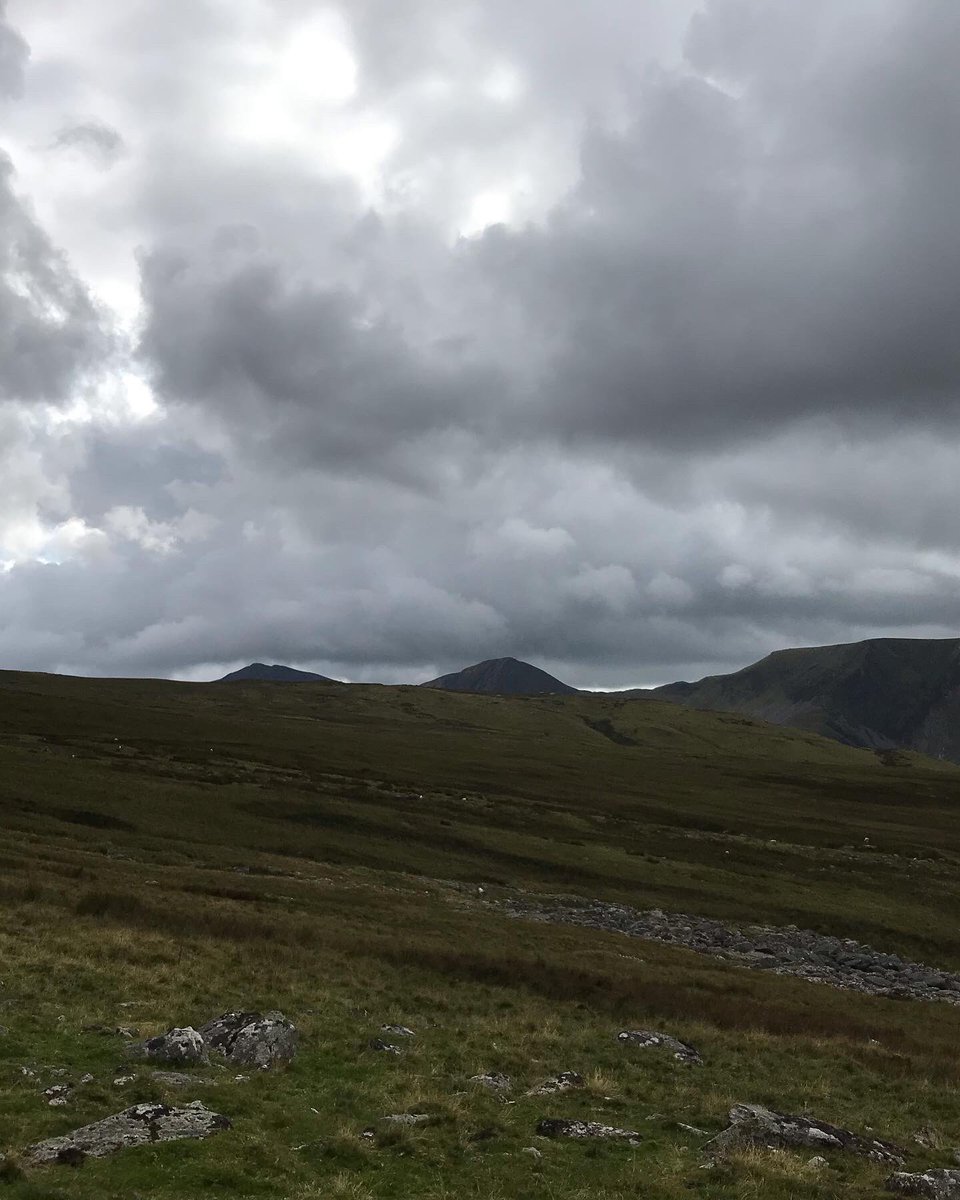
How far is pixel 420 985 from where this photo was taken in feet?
101

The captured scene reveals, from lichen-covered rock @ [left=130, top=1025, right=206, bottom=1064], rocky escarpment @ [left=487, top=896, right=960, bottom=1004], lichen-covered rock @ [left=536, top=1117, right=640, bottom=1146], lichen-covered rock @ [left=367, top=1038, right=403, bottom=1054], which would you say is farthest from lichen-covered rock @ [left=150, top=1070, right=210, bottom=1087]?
rocky escarpment @ [left=487, top=896, right=960, bottom=1004]

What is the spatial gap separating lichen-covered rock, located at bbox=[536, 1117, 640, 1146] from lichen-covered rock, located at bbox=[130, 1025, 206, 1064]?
7028mm

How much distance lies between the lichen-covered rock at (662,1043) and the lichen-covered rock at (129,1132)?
1456 cm

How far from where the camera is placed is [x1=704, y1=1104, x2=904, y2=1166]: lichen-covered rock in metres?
16.4

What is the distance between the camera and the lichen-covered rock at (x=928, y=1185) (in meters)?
14.5

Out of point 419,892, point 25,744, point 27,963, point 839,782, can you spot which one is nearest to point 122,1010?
point 27,963

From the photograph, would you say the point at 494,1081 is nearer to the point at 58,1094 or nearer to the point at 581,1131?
the point at 581,1131

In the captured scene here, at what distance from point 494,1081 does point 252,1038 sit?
17.4 feet

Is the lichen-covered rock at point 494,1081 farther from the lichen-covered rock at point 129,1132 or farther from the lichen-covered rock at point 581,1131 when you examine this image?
the lichen-covered rock at point 129,1132

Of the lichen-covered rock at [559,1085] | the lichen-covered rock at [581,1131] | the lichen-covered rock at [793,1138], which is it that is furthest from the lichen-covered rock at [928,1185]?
the lichen-covered rock at [559,1085]

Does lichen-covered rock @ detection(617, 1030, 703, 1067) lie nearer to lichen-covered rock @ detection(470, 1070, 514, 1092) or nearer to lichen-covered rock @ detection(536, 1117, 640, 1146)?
A: lichen-covered rock @ detection(470, 1070, 514, 1092)

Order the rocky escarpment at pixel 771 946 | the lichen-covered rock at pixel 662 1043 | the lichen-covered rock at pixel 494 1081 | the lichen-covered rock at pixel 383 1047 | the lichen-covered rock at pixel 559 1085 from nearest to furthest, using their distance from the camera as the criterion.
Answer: the lichen-covered rock at pixel 494 1081
the lichen-covered rock at pixel 559 1085
the lichen-covered rock at pixel 383 1047
the lichen-covered rock at pixel 662 1043
the rocky escarpment at pixel 771 946

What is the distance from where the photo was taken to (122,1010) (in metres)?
22.0

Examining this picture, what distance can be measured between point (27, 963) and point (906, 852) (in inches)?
3762
